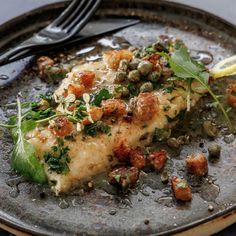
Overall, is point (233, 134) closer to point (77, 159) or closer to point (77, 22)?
point (77, 159)

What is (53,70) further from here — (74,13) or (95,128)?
(95,128)

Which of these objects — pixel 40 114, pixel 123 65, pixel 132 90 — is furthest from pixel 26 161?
pixel 123 65

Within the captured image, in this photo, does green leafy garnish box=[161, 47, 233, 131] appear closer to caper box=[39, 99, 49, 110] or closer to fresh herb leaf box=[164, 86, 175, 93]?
fresh herb leaf box=[164, 86, 175, 93]

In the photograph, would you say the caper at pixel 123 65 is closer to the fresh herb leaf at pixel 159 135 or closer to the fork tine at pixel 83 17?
the fresh herb leaf at pixel 159 135

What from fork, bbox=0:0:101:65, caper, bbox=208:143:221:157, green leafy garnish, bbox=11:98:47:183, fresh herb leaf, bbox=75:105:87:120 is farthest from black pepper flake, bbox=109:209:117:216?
fork, bbox=0:0:101:65

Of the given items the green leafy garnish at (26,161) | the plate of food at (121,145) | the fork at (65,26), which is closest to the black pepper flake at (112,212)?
the plate of food at (121,145)

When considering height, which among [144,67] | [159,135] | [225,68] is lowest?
[159,135]
